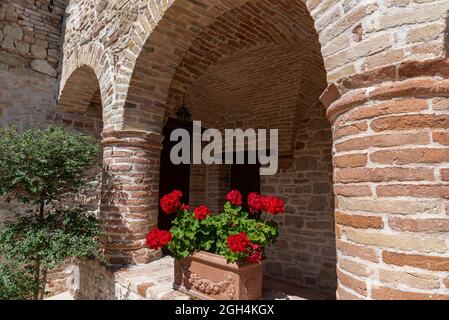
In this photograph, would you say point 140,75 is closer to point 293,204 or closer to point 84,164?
point 84,164

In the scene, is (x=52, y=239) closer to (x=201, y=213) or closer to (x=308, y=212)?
(x=201, y=213)

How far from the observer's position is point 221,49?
3924 millimetres

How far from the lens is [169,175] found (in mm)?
6707

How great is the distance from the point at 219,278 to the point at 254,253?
368 mm

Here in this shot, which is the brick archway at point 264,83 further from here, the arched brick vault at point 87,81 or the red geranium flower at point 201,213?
the red geranium flower at point 201,213

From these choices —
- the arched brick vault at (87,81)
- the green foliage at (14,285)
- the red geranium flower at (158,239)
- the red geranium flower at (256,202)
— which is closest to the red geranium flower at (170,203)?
the red geranium flower at (158,239)

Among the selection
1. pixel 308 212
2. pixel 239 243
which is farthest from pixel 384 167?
pixel 308 212

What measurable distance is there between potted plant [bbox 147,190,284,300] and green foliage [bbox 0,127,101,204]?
1.41 m

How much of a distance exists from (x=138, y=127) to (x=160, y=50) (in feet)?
3.23

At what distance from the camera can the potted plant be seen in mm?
2449

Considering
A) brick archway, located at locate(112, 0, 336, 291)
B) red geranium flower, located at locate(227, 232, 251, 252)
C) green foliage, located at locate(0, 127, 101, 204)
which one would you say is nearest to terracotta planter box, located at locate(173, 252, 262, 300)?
red geranium flower, located at locate(227, 232, 251, 252)

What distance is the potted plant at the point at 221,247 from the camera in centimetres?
245
